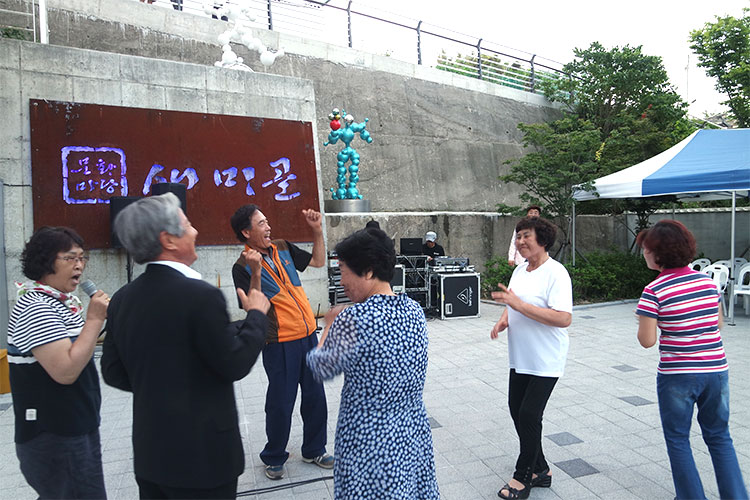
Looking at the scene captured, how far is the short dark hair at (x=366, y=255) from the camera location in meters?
2.08

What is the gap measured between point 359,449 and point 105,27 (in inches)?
445

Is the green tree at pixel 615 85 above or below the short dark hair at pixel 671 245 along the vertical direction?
above

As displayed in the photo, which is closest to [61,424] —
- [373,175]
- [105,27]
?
[105,27]

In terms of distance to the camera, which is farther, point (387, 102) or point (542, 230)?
point (387, 102)

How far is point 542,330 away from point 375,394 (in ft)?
4.82

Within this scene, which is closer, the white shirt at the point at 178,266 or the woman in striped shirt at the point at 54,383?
the white shirt at the point at 178,266

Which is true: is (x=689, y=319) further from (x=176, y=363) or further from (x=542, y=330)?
(x=176, y=363)

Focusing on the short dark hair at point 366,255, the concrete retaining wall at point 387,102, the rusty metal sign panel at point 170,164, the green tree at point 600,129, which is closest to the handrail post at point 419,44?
the concrete retaining wall at point 387,102

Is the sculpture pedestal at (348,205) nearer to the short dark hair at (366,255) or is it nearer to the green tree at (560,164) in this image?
the green tree at (560,164)

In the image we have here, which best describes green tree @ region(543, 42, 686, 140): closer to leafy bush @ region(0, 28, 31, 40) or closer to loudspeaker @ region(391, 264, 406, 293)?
loudspeaker @ region(391, 264, 406, 293)

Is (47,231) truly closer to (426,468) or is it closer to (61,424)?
(61,424)

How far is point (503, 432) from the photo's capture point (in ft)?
13.6

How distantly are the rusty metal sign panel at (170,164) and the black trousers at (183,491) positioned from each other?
589cm

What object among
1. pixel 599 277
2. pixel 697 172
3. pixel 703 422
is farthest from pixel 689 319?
pixel 599 277
